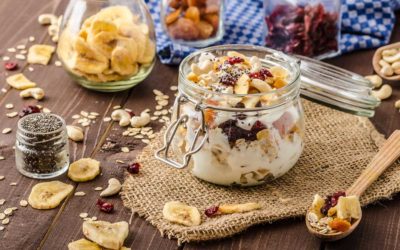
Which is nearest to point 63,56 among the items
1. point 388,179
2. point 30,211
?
point 30,211

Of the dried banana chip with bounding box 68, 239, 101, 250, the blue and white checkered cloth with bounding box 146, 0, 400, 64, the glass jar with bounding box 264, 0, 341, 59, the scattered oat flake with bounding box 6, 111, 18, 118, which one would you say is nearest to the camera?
the dried banana chip with bounding box 68, 239, 101, 250

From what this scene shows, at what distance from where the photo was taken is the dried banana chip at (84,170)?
163 centimetres

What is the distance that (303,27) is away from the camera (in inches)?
81.7

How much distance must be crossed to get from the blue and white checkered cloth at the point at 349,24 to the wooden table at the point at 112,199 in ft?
0.19

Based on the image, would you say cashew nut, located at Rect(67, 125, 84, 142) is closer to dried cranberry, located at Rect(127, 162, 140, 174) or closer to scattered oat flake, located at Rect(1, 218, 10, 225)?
dried cranberry, located at Rect(127, 162, 140, 174)

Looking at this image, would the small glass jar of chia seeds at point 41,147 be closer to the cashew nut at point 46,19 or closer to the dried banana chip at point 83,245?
the dried banana chip at point 83,245

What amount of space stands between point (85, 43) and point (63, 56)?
99 millimetres

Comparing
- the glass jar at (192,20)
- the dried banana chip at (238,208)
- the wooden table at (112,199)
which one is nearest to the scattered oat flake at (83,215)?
the wooden table at (112,199)

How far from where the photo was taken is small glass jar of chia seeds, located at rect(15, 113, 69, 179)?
1.60 m

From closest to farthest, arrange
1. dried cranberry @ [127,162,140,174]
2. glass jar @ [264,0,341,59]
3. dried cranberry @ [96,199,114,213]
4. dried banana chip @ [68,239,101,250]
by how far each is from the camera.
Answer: dried banana chip @ [68,239,101,250] → dried cranberry @ [96,199,114,213] → dried cranberry @ [127,162,140,174] → glass jar @ [264,0,341,59]

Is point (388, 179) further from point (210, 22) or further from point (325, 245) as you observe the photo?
point (210, 22)

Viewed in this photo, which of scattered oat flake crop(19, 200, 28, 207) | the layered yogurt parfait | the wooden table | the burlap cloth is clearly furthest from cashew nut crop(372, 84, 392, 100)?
scattered oat flake crop(19, 200, 28, 207)

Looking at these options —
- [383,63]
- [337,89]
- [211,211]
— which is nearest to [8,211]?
[211,211]

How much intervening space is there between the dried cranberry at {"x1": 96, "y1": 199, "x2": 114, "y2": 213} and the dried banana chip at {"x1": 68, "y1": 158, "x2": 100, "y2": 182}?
0.30 feet
